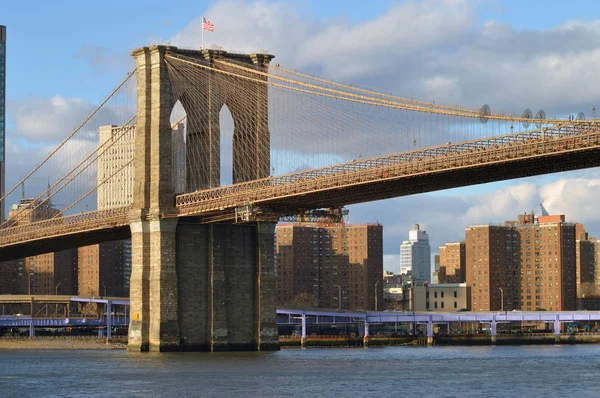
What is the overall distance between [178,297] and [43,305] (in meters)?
101

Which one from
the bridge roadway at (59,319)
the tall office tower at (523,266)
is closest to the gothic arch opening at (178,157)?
the bridge roadway at (59,319)

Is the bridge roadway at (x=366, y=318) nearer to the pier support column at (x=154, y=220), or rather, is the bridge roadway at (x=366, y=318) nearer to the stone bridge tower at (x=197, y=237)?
the stone bridge tower at (x=197, y=237)

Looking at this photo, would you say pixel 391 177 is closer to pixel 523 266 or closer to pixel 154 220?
pixel 154 220

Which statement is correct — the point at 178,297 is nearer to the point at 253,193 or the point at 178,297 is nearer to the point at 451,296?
the point at 253,193

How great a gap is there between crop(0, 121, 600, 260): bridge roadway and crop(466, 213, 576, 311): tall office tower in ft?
365

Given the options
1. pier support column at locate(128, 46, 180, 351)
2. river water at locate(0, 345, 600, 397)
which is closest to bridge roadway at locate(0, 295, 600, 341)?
pier support column at locate(128, 46, 180, 351)

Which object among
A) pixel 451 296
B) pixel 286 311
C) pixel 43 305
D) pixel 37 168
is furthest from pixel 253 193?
pixel 451 296

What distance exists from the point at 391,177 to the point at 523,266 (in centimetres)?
13292

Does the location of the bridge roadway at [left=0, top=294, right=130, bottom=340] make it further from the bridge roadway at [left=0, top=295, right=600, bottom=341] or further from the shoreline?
the shoreline

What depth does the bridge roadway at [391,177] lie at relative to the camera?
5988cm

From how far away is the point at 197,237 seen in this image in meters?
81.6

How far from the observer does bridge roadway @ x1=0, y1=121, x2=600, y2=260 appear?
59875 mm

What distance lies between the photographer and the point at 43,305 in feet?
582

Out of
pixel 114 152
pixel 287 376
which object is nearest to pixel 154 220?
pixel 114 152
